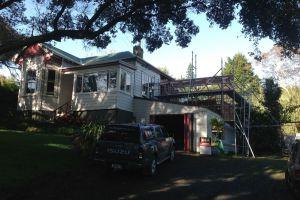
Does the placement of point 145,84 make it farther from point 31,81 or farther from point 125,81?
point 31,81

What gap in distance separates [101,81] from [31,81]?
6.39 metres

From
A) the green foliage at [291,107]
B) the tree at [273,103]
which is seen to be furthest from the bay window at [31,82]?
the green foliage at [291,107]

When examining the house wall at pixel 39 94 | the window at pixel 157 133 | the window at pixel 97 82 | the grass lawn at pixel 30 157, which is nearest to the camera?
the grass lawn at pixel 30 157

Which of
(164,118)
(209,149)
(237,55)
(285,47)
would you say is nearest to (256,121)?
(164,118)

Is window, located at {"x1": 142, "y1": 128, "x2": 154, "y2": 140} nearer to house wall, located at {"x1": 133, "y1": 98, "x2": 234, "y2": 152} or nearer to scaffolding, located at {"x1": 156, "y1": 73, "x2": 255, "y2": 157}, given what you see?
house wall, located at {"x1": 133, "y1": 98, "x2": 234, "y2": 152}

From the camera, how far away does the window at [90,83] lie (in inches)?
1145

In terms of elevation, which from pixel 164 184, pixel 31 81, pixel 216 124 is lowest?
pixel 164 184

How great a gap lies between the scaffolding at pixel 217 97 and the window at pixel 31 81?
978 cm

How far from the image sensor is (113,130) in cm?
1547

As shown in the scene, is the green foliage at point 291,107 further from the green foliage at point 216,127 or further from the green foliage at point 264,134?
the green foliage at point 216,127

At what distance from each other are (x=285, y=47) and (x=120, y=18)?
6494 mm

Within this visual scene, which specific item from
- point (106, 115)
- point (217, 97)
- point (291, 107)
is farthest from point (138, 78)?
point (291, 107)

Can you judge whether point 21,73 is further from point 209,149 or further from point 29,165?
point 29,165

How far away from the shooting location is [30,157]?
52.0 feet
